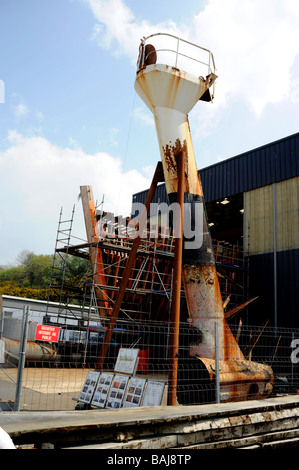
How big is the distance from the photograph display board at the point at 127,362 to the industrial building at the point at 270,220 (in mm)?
12267

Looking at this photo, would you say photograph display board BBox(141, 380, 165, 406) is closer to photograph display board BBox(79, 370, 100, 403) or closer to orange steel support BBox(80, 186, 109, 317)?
photograph display board BBox(79, 370, 100, 403)

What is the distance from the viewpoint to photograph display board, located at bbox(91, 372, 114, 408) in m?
7.53

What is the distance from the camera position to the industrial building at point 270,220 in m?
18.8

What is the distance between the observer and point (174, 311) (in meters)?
10.4

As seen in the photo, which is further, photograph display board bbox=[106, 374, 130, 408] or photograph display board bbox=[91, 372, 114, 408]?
photograph display board bbox=[91, 372, 114, 408]

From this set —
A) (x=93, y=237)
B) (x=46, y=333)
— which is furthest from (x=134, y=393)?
(x=93, y=237)

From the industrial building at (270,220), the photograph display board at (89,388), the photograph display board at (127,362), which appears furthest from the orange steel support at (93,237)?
the photograph display board at (127,362)

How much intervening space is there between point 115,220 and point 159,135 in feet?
28.5

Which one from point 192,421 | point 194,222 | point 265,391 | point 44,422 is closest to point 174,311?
point 194,222

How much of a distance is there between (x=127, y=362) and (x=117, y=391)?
0.65 meters

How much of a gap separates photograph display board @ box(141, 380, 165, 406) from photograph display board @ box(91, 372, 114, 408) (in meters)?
1.03

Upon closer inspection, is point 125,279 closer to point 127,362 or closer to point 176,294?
point 176,294

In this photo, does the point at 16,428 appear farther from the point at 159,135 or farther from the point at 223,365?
the point at 159,135

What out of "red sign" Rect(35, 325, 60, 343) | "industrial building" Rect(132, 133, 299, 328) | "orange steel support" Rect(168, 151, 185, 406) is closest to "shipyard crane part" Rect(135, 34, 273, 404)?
"orange steel support" Rect(168, 151, 185, 406)
